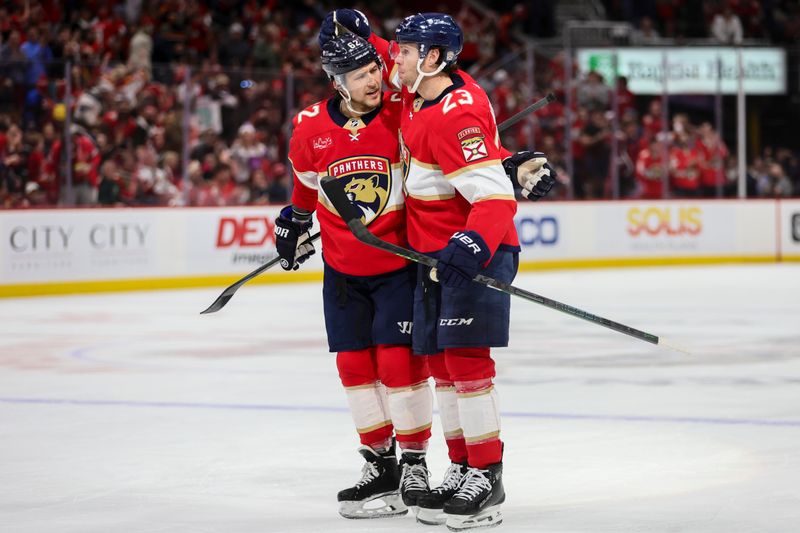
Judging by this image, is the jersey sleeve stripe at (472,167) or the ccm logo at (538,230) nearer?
the jersey sleeve stripe at (472,167)

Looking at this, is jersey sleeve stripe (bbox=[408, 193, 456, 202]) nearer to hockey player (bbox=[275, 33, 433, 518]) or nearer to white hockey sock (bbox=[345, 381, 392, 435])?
hockey player (bbox=[275, 33, 433, 518])

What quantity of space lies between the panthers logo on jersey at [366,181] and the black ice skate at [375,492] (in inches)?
29.1

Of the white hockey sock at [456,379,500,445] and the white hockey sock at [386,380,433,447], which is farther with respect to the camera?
the white hockey sock at [386,380,433,447]

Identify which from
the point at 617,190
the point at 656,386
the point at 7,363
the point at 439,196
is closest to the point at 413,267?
the point at 439,196

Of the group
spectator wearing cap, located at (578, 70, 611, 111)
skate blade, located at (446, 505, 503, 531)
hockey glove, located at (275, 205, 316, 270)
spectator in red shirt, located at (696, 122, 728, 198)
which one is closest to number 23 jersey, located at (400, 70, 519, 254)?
hockey glove, located at (275, 205, 316, 270)

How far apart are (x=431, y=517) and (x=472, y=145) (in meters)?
1.09

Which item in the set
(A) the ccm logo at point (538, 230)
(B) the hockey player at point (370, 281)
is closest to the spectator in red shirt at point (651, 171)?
(A) the ccm logo at point (538, 230)

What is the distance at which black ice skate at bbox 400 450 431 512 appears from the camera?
418cm

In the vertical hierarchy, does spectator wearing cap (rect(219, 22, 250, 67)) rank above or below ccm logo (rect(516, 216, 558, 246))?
above

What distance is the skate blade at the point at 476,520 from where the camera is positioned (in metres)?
3.95

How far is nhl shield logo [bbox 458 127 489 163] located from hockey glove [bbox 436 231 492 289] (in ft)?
0.74

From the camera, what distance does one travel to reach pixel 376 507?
14.1 ft

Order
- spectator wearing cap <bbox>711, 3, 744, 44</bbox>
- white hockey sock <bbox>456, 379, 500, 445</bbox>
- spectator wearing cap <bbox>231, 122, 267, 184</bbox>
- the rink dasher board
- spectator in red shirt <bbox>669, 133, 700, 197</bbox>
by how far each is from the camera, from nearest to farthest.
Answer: white hockey sock <bbox>456, 379, 500, 445</bbox> < the rink dasher board < spectator wearing cap <bbox>231, 122, 267, 184</bbox> < spectator in red shirt <bbox>669, 133, 700, 197</bbox> < spectator wearing cap <bbox>711, 3, 744, 44</bbox>

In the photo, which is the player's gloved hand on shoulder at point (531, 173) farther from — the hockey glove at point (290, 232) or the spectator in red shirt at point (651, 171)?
the spectator in red shirt at point (651, 171)
